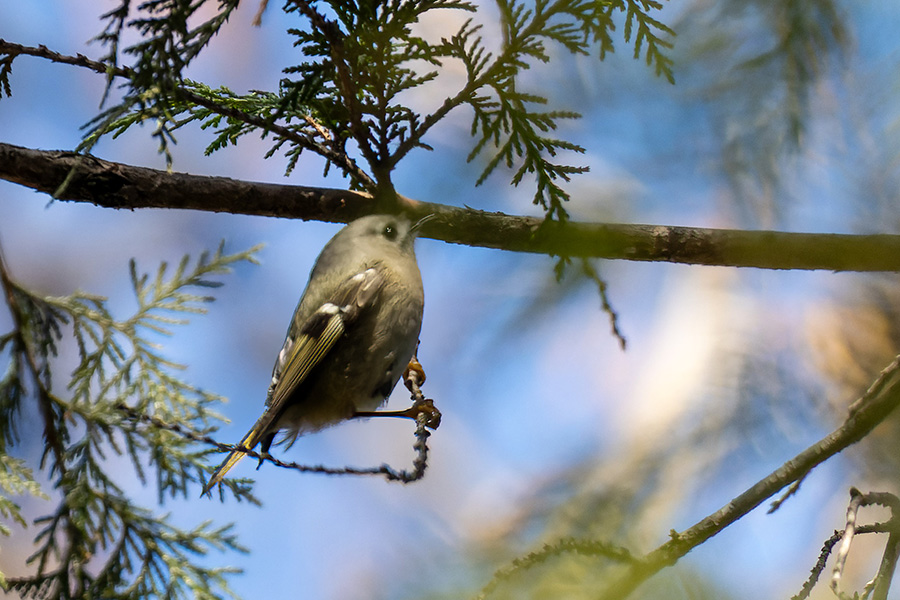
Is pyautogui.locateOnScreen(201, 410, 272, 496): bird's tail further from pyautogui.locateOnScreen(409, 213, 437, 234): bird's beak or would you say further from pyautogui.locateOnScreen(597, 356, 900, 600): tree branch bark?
pyautogui.locateOnScreen(597, 356, 900, 600): tree branch bark

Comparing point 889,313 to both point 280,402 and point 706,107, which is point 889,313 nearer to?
point 706,107

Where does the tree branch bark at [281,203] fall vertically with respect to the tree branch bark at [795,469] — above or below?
above

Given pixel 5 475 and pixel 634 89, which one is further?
pixel 5 475

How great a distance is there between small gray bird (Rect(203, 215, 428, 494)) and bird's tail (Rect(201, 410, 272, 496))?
0.07 ft

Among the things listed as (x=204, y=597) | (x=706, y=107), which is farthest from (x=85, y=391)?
(x=706, y=107)

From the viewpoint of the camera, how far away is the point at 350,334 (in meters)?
1.54

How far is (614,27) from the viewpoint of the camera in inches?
32.9

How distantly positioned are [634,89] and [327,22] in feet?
2.47

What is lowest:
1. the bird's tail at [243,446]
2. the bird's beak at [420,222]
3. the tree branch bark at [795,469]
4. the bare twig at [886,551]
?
the bare twig at [886,551]

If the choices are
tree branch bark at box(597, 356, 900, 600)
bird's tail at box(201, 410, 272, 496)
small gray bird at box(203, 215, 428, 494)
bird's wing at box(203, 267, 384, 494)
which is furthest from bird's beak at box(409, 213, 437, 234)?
tree branch bark at box(597, 356, 900, 600)

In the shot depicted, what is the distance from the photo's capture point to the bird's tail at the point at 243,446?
1323mm

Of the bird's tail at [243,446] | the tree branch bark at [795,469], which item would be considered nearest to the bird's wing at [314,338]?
the bird's tail at [243,446]

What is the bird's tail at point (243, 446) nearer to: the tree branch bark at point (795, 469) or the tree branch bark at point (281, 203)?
the tree branch bark at point (281, 203)

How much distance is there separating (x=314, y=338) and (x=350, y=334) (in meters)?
0.08
